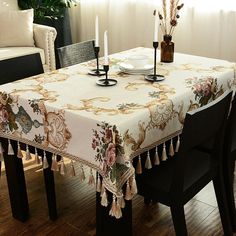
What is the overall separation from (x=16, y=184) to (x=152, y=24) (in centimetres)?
243

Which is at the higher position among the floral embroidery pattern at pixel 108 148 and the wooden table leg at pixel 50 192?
the floral embroidery pattern at pixel 108 148

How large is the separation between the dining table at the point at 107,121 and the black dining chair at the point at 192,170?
0.24 feet

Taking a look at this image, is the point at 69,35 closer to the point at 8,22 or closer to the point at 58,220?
the point at 8,22

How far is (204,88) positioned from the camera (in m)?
1.85

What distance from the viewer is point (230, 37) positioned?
3457mm

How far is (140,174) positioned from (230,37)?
219 cm

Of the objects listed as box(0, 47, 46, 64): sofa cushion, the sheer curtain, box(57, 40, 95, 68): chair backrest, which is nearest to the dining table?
box(57, 40, 95, 68): chair backrest

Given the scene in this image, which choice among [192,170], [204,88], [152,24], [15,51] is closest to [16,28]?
[15,51]

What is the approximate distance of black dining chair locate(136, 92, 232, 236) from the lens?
1.45 metres

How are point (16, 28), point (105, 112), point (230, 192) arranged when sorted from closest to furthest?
point (105, 112), point (230, 192), point (16, 28)

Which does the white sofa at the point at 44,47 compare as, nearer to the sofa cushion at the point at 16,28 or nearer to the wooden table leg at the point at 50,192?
the sofa cushion at the point at 16,28

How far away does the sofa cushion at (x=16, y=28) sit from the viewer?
376 cm

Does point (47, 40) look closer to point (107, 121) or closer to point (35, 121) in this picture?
point (35, 121)

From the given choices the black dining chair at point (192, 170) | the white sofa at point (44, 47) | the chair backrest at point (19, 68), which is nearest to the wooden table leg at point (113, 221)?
the black dining chair at point (192, 170)
